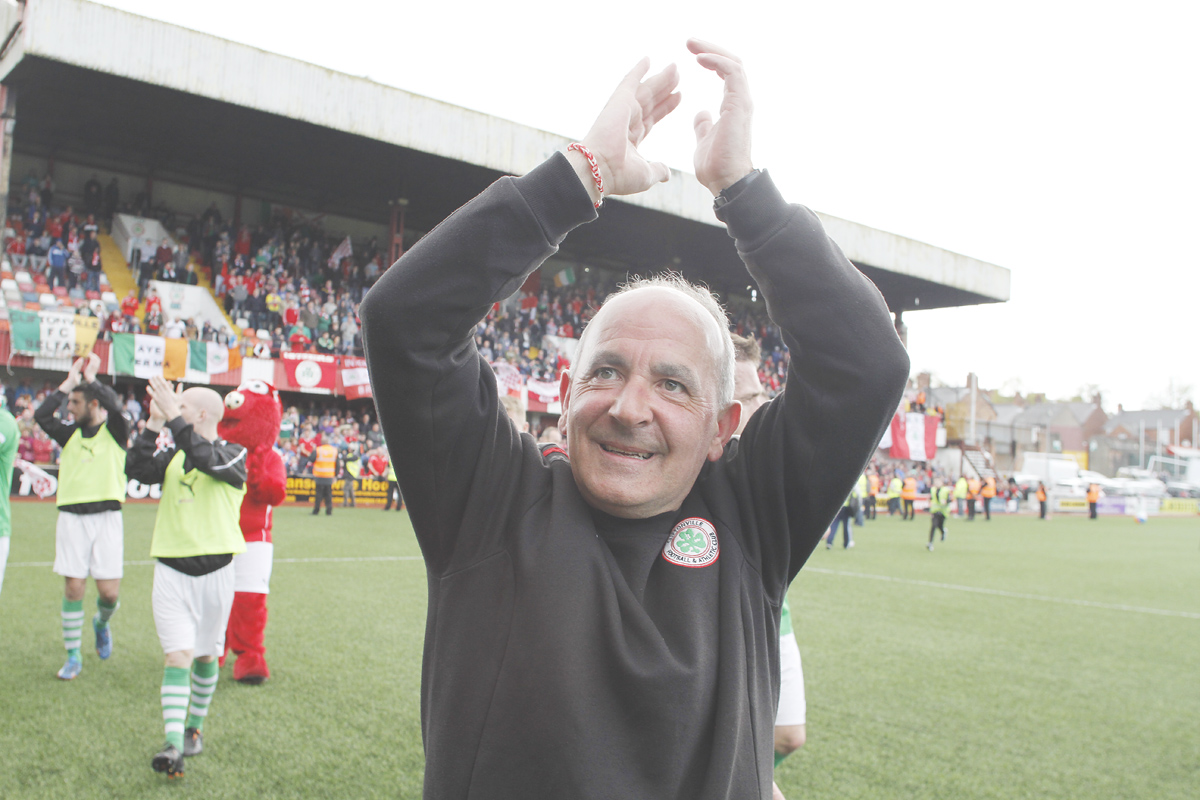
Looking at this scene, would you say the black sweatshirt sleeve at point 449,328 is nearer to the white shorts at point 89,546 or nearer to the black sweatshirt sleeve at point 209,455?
the black sweatshirt sleeve at point 209,455

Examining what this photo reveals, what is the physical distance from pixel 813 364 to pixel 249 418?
4714 mm

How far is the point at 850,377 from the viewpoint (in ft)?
4.98

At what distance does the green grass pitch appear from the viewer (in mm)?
4391

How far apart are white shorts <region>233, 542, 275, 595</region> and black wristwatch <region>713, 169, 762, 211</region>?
209 inches

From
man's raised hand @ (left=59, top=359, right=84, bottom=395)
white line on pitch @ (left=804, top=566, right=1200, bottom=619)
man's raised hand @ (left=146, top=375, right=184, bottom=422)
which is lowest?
white line on pitch @ (left=804, top=566, right=1200, bottom=619)

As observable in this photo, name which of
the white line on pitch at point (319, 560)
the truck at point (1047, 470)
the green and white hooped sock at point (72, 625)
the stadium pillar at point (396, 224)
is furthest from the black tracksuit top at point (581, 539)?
the truck at point (1047, 470)

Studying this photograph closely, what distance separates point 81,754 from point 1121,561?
19.0 m

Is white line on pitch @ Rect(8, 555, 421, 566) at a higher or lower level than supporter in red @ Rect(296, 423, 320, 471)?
lower

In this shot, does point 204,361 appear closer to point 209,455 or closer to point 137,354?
point 137,354

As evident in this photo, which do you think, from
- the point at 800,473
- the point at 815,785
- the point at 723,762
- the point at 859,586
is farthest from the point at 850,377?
the point at 859,586

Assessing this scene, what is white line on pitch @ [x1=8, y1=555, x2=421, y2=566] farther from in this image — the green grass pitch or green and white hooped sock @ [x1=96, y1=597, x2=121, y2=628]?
green and white hooped sock @ [x1=96, y1=597, x2=121, y2=628]

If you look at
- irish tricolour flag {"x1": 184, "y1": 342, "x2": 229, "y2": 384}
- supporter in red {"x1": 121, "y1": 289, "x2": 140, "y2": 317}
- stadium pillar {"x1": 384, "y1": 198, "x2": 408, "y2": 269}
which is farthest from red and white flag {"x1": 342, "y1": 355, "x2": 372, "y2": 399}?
supporter in red {"x1": 121, "y1": 289, "x2": 140, "y2": 317}

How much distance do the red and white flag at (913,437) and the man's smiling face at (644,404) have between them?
32285 mm

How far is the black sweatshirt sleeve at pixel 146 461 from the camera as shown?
504 cm
